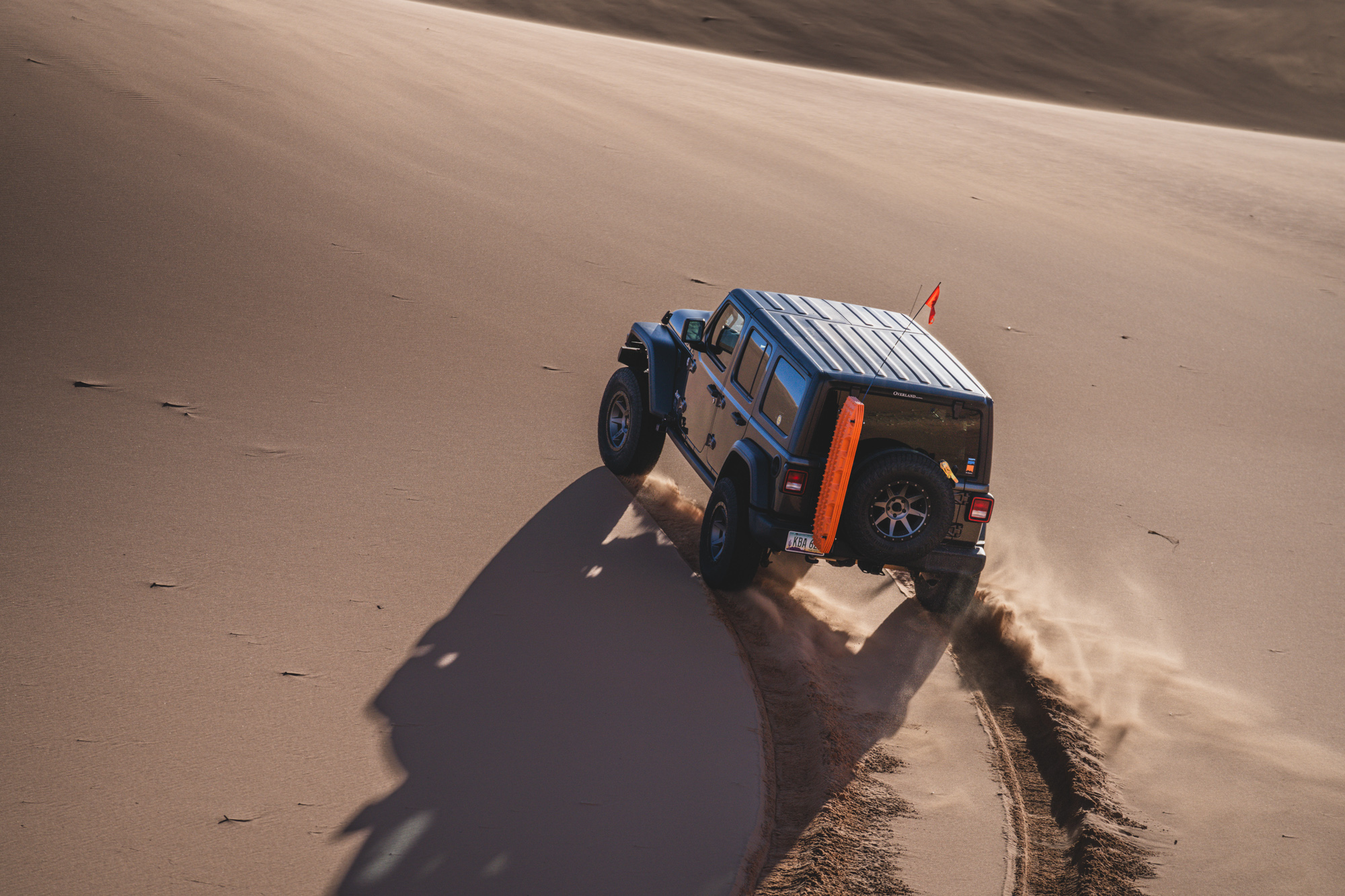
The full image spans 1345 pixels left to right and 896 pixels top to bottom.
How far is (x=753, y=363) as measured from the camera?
6.59 metres

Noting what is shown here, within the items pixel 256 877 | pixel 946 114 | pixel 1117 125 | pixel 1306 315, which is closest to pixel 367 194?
pixel 256 877

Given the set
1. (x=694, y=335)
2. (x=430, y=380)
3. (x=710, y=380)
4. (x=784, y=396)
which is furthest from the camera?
(x=430, y=380)

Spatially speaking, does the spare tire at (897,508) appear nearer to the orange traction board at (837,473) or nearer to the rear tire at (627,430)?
the orange traction board at (837,473)

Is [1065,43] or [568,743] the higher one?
[1065,43]

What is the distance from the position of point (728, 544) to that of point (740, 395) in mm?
1078

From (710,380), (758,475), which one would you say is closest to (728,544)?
(758,475)

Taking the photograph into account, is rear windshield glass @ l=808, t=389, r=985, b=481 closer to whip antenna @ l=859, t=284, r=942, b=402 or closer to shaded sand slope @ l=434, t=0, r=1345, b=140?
whip antenna @ l=859, t=284, r=942, b=402

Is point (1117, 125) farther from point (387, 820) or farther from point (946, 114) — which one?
point (387, 820)

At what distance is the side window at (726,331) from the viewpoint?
273 inches

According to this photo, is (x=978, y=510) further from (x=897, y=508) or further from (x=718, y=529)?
(x=718, y=529)

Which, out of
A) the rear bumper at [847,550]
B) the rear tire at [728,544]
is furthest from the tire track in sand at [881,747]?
the rear bumper at [847,550]

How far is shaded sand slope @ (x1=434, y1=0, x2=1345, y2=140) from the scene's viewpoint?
104 ft

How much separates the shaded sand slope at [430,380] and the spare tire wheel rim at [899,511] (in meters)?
1.41

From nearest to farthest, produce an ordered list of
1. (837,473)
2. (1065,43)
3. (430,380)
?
(837,473)
(430,380)
(1065,43)
